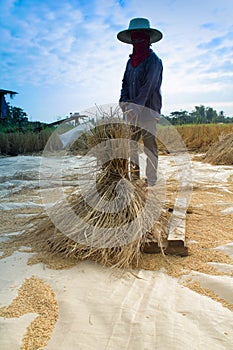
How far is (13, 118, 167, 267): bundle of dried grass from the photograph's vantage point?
5.44 ft

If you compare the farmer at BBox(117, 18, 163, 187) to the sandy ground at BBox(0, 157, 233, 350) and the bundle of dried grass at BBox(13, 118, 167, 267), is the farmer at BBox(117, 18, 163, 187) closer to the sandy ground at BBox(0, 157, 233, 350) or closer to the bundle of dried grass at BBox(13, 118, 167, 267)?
the bundle of dried grass at BBox(13, 118, 167, 267)

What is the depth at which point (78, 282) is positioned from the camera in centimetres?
142

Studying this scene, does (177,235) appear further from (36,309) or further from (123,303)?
(36,309)

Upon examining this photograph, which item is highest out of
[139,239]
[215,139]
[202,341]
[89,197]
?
[215,139]

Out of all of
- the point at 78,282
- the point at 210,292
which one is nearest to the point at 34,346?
the point at 78,282

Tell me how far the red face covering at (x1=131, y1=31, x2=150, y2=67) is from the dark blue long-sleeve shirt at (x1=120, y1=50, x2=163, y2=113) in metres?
0.05

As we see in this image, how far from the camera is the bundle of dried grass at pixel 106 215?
166cm

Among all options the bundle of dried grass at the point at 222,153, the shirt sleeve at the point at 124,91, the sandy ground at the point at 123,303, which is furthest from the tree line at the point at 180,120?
the sandy ground at the point at 123,303

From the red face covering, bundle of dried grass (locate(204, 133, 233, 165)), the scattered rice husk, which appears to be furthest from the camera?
bundle of dried grass (locate(204, 133, 233, 165))

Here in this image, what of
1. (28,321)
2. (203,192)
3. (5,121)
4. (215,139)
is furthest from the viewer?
(5,121)

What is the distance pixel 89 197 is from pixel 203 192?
1727 mm

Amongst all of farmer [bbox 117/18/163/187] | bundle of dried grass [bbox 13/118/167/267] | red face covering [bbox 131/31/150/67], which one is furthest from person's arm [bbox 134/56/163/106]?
bundle of dried grass [bbox 13/118/167/267]

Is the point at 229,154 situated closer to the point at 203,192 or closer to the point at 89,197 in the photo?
the point at 203,192

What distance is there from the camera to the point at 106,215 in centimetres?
181
